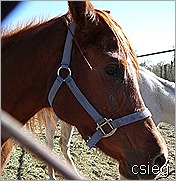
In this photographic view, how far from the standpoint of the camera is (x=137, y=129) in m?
1.35

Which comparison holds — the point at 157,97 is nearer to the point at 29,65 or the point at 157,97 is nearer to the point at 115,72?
the point at 115,72

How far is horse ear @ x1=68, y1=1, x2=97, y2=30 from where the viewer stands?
4.35ft

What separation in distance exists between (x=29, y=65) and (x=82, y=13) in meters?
0.29

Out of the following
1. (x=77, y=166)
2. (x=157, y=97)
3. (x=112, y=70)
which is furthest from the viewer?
(x=77, y=166)

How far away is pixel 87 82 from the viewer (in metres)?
1.36

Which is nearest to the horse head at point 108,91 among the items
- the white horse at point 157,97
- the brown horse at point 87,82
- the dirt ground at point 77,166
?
the brown horse at point 87,82

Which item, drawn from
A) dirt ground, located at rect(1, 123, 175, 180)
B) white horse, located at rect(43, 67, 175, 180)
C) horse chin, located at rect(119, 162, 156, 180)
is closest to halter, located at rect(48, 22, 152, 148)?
horse chin, located at rect(119, 162, 156, 180)

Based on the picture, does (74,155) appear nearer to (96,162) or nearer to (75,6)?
(96,162)

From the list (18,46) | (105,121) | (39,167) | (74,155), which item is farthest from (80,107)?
(74,155)

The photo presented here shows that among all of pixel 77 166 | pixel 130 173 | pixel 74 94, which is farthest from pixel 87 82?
pixel 77 166

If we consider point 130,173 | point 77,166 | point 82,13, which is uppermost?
point 82,13

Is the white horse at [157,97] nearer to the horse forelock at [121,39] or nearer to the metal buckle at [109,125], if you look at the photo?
the horse forelock at [121,39]

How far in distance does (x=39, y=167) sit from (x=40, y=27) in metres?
2.22

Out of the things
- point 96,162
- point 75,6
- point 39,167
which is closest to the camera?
point 75,6
